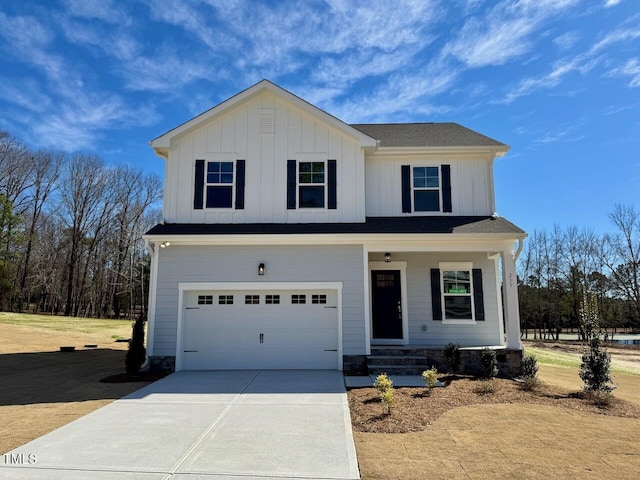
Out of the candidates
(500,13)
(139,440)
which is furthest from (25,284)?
(500,13)

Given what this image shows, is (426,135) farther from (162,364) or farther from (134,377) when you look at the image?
(134,377)

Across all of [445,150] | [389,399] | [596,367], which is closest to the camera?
[389,399]

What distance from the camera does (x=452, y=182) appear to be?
12125 millimetres

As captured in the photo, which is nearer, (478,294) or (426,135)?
(478,294)

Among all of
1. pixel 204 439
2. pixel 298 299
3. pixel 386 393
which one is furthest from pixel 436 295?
pixel 204 439

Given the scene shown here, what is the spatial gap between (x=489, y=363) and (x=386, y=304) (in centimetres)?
321

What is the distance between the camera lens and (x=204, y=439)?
5418 millimetres

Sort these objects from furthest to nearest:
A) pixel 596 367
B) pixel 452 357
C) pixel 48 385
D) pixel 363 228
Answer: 1. pixel 363 228
2. pixel 452 357
3. pixel 48 385
4. pixel 596 367

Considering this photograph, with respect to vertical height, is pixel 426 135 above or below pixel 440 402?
above

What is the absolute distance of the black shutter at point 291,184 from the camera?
11339mm

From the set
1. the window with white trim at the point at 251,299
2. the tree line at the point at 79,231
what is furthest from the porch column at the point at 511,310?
the tree line at the point at 79,231

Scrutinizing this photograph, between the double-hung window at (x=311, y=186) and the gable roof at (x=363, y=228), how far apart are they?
0.69 m

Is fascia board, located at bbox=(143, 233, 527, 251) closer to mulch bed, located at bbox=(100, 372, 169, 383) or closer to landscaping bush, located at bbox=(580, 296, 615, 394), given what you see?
landscaping bush, located at bbox=(580, 296, 615, 394)

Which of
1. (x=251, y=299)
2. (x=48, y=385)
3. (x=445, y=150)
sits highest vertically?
(x=445, y=150)
